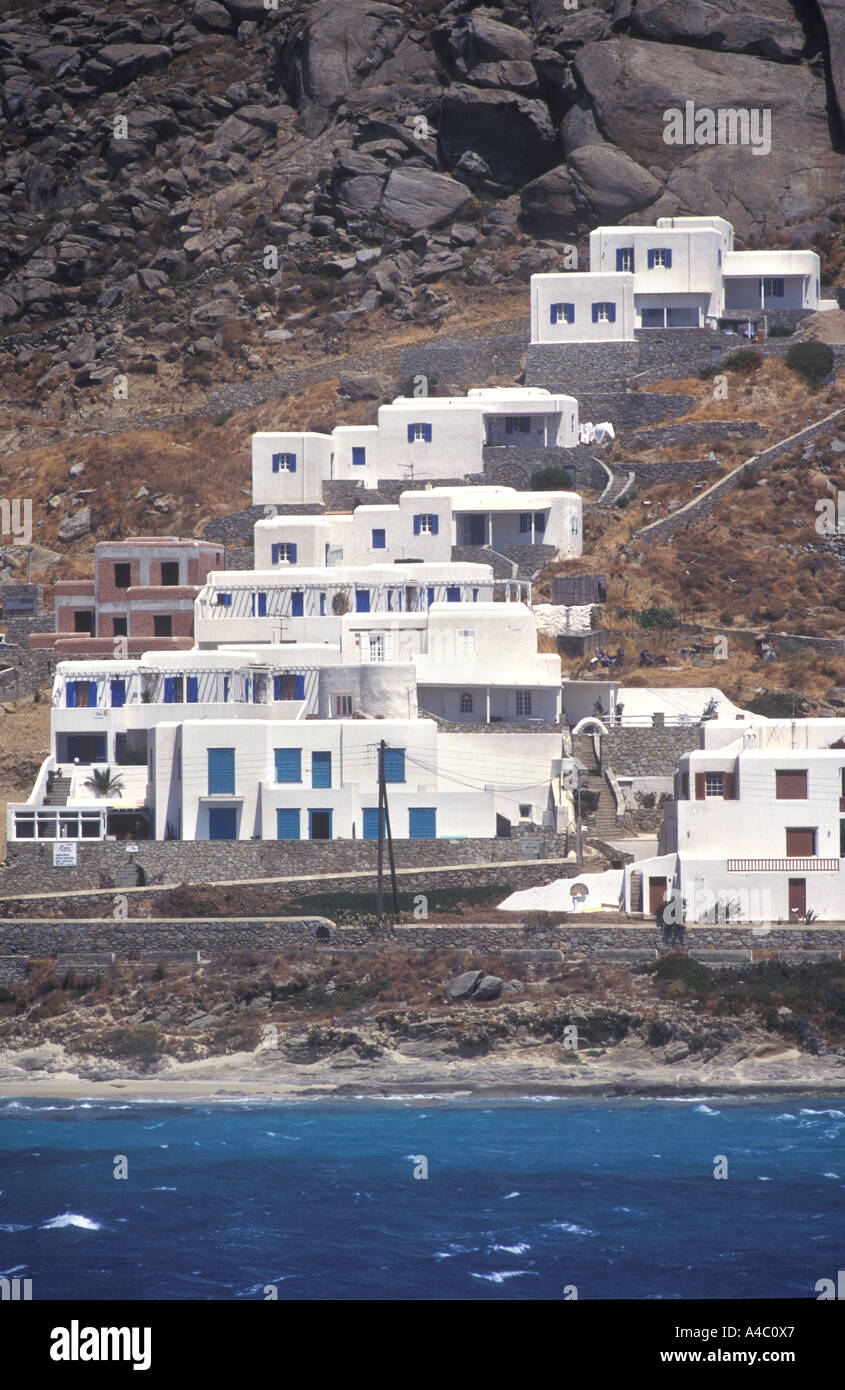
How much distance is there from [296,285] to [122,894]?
6286 cm

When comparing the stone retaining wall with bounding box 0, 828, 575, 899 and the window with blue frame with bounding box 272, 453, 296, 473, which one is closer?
the stone retaining wall with bounding box 0, 828, 575, 899

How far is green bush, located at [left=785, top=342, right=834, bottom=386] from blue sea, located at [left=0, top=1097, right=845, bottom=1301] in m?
47.6

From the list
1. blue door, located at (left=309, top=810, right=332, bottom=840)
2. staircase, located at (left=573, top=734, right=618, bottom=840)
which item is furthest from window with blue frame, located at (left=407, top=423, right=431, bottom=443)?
A: blue door, located at (left=309, top=810, right=332, bottom=840)

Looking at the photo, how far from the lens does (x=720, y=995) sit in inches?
2044

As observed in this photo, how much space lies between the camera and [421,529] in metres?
78.8

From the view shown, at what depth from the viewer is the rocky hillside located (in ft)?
349

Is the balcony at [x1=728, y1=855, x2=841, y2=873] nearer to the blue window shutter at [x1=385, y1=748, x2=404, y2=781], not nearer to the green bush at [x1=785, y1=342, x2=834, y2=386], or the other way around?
the blue window shutter at [x1=385, y1=748, x2=404, y2=781]

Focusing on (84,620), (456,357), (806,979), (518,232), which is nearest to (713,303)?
(456,357)

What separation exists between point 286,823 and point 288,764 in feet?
6.43

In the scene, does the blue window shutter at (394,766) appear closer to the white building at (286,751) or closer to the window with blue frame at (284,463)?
the white building at (286,751)

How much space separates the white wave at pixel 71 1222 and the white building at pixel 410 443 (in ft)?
148

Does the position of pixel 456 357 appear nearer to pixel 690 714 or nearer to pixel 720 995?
pixel 690 714

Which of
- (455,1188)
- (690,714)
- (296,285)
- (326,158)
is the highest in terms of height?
(326,158)

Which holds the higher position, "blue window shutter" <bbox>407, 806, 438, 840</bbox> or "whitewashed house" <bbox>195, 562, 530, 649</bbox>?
"whitewashed house" <bbox>195, 562, 530, 649</bbox>
